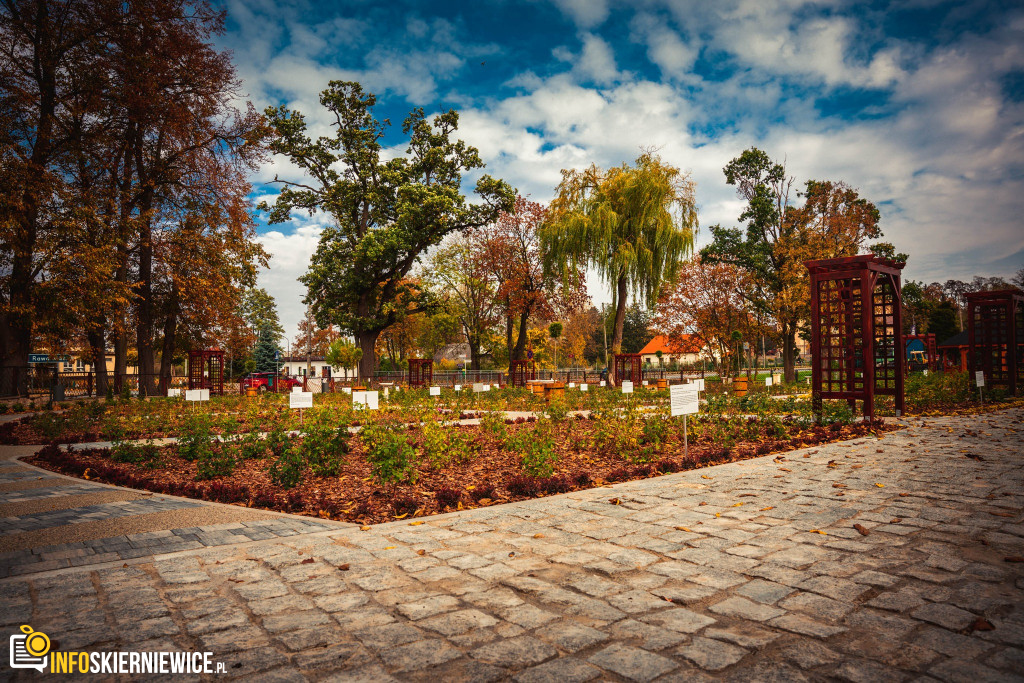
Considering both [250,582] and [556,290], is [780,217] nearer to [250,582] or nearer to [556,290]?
[556,290]

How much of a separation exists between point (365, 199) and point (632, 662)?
1257 inches

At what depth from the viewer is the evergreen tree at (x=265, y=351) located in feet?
243

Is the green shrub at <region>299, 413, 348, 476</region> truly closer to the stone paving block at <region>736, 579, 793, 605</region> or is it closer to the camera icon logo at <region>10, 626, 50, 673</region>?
the camera icon logo at <region>10, 626, 50, 673</region>

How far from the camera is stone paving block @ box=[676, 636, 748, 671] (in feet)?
8.13

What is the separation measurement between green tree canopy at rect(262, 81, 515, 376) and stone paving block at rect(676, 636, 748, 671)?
28309 mm

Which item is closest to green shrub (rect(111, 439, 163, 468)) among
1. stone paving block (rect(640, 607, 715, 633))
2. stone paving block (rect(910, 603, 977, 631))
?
stone paving block (rect(640, 607, 715, 633))

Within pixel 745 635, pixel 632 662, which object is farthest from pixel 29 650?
pixel 745 635

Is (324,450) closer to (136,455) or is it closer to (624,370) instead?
(136,455)

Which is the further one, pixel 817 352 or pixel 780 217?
pixel 780 217

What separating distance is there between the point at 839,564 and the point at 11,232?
78.8 ft

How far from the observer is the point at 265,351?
74.7 metres

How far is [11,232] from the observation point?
1775 cm

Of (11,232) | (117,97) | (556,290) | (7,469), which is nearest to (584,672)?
(7,469)

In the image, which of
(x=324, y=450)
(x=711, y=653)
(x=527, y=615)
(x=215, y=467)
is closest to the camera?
(x=711, y=653)
